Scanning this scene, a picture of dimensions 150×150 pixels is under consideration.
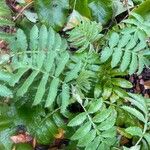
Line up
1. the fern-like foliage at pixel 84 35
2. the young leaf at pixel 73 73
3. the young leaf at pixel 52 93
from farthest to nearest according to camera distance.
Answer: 1. the fern-like foliage at pixel 84 35
2. the young leaf at pixel 73 73
3. the young leaf at pixel 52 93

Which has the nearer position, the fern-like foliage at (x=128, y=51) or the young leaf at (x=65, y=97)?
the young leaf at (x=65, y=97)

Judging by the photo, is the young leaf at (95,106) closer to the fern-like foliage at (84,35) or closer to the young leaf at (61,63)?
the young leaf at (61,63)

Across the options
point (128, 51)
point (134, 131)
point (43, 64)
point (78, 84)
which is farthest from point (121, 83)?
point (43, 64)

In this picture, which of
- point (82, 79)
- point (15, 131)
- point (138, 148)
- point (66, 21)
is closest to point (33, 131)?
point (15, 131)

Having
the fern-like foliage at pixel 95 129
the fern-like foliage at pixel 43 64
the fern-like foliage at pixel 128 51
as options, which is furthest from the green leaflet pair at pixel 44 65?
the fern-like foliage at pixel 128 51

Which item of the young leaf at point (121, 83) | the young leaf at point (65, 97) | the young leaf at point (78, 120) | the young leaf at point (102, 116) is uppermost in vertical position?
the young leaf at point (65, 97)

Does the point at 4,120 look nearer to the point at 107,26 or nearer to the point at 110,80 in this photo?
the point at 110,80

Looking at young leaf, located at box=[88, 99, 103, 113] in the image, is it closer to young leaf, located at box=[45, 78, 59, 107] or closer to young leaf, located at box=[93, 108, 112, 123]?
young leaf, located at box=[93, 108, 112, 123]
